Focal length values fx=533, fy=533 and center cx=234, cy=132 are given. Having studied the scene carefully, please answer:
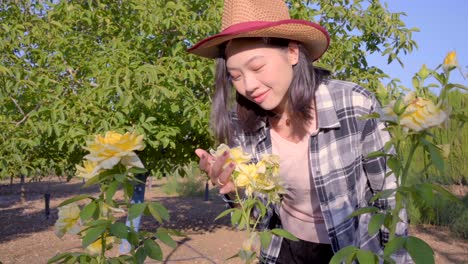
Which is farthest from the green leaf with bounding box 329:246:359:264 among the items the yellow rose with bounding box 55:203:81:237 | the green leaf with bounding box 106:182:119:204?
the yellow rose with bounding box 55:203:81:237

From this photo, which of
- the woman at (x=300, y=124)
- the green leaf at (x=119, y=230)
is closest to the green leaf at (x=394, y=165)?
the green leaf at (x=119, y=230)

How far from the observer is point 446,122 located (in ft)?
2.42

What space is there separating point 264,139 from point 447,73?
0.95 metres

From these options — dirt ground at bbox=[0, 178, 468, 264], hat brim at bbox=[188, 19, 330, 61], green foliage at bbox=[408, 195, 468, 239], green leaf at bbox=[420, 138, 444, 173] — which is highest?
hat brim at bbox=[188, 19, 330, 61]

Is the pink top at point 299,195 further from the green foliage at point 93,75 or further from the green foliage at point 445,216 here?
the green foliage at point 445,216

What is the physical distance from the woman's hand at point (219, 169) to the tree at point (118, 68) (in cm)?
209

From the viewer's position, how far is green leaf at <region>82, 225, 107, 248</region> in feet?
2.60

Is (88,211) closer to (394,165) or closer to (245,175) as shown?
(245,175)

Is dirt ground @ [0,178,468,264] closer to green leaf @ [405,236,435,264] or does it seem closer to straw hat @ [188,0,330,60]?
straw hat @ [188,0,330,60]

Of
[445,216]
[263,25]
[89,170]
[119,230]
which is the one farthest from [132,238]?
[445,216]

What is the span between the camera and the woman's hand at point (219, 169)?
3.47 feet

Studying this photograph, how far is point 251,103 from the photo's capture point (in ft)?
5.63

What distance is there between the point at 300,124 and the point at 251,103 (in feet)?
0.59

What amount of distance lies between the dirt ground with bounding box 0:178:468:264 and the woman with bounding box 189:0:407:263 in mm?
1814
